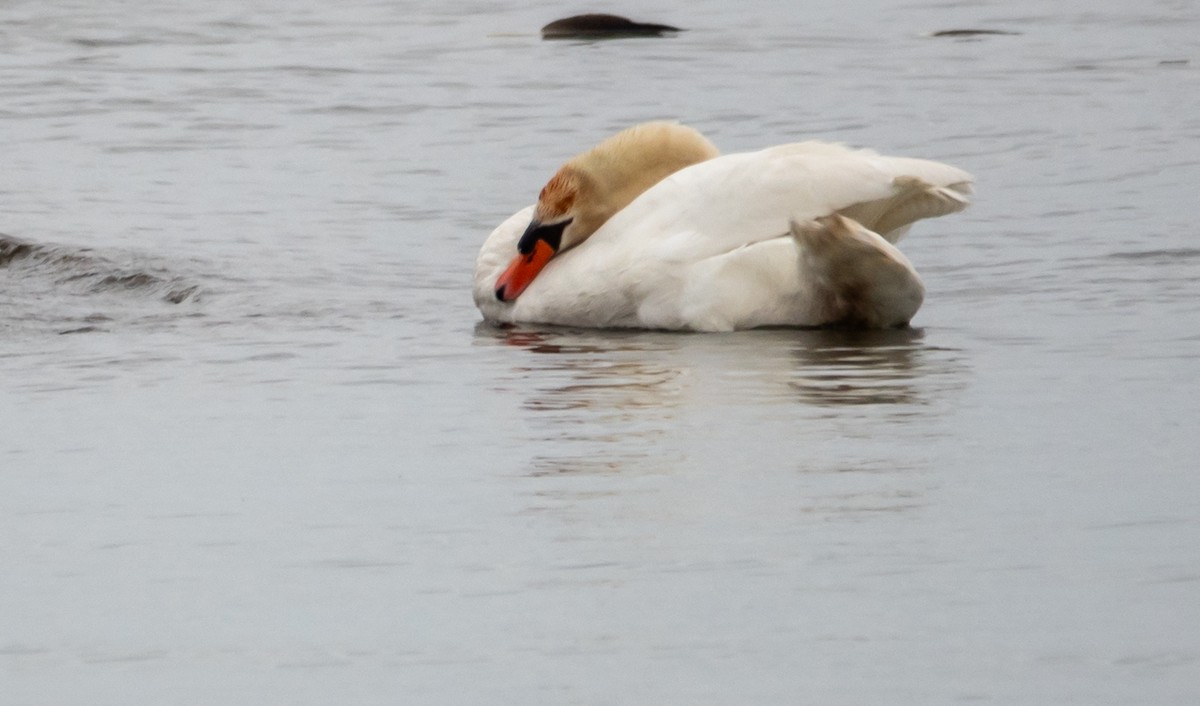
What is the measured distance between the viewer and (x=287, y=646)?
190 inches

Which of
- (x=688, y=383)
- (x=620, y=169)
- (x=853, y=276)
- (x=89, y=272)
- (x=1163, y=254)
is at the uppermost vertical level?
(x=620, y=169)

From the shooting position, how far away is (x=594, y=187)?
1015cm

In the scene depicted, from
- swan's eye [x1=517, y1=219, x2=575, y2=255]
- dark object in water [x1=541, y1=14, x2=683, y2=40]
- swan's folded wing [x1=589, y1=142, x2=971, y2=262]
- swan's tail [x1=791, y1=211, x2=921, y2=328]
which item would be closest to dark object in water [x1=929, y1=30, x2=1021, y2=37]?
dark object in water [x1=541, y1=14, x2=683, y2=40]

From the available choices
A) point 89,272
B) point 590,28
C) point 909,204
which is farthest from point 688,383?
point 590,28

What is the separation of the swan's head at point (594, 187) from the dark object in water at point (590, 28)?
13039 mm

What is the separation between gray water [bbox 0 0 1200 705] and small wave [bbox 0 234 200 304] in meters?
0.03

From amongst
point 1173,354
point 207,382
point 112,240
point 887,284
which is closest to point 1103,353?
point 1173,354

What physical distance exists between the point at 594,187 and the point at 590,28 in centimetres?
1353

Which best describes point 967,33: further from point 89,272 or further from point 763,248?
point 763,248

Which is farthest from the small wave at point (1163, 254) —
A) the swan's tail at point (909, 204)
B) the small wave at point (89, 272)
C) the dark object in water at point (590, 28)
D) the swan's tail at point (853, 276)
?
the dark object in water at point (590, 28)

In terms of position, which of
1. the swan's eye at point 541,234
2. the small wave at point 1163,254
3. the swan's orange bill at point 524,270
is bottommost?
→ the small wave at point 1163,254

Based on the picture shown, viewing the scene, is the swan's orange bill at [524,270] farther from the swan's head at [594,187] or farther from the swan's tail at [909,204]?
the swan's tail at [909,204]

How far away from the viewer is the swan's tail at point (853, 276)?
8.71 meters

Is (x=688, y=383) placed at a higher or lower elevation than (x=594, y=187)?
lower
